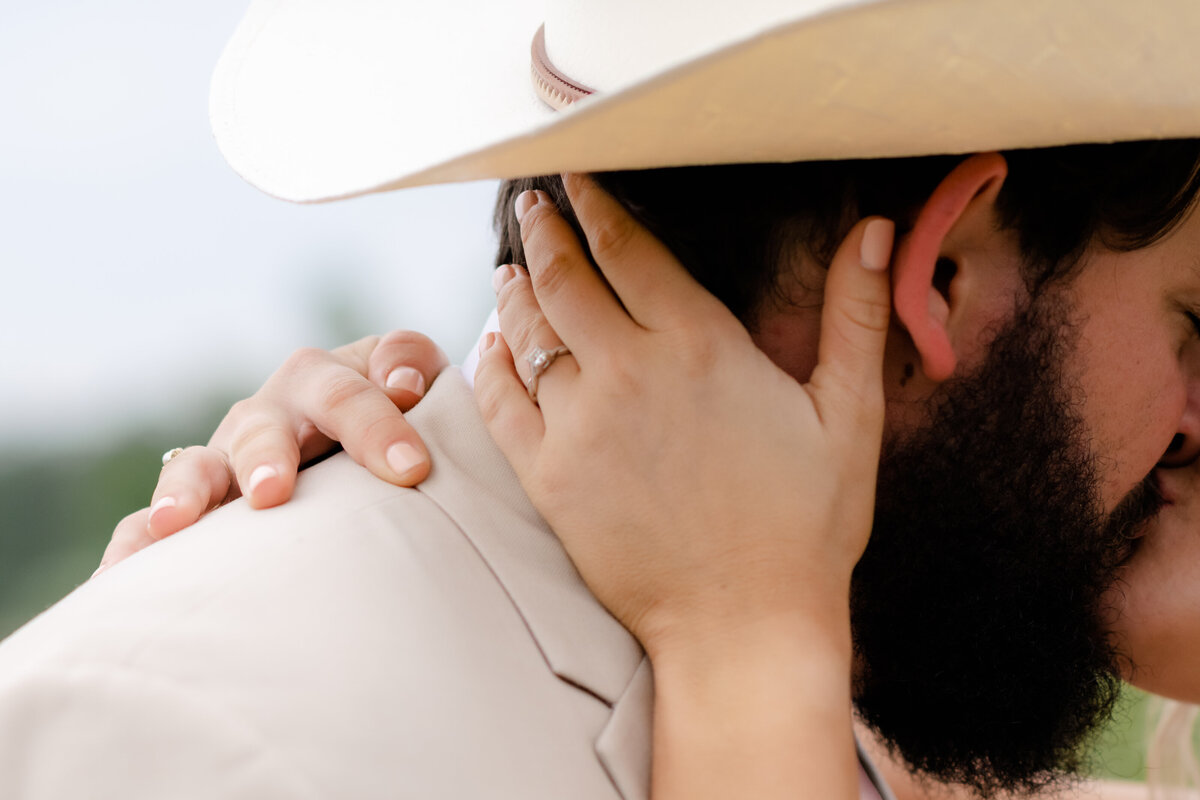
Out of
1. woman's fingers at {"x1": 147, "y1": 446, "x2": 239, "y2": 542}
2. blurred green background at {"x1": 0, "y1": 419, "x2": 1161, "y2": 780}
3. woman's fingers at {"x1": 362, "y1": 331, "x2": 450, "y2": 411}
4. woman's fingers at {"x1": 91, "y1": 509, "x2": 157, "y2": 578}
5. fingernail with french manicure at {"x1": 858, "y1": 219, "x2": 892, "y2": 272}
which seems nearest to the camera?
fingernail with french manicure at {"x1": 858, "y1": 219, "x2": 892, "y2": 272}

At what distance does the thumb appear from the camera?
Answer: 4.60 ft

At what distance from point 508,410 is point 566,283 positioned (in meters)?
0.21

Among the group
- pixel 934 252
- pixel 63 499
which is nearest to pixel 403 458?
pixel 934 252

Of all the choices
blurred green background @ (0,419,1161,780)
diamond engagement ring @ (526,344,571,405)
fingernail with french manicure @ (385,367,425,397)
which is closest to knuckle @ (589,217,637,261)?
diamond engagement ring @ (526,344,571,405)

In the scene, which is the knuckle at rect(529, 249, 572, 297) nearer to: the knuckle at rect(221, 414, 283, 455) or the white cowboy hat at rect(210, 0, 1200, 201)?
the white cowboy hat at rect(210, 0, 1200, 201)

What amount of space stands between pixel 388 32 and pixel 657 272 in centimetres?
63

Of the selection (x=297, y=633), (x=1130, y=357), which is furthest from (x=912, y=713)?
(x=297, y=633)

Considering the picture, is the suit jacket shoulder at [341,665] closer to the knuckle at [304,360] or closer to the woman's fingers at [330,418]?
the woman's fingers at [330,418]

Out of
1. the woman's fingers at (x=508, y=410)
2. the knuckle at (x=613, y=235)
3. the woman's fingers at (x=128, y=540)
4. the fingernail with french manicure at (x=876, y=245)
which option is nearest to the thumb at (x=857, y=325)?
the fingernail with french manicure at (x=876, y=245)

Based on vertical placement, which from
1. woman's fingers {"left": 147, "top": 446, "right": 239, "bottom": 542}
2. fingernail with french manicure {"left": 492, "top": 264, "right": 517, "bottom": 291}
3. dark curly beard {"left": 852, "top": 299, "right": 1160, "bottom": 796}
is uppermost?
fingernail with french manicure {"left": 492, "top": 264, "right": 517, "bottom": 291}

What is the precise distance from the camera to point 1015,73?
101cm

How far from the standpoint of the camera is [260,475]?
1.43 meters

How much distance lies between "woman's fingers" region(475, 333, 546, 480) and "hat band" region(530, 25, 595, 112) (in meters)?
0.41

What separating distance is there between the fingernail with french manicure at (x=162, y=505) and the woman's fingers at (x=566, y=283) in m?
0.58
